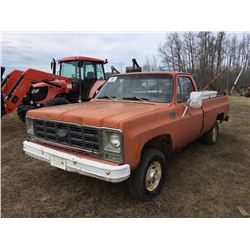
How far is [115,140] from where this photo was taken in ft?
9.26

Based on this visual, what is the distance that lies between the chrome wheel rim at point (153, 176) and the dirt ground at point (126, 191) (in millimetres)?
209

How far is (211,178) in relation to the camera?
4266 millimetres

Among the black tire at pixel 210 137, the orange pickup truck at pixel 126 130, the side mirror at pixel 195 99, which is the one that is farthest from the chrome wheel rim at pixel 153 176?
the black tire at pixel 210 137

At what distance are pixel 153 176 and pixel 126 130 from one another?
1114mm

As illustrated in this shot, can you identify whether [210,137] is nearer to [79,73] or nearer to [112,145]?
[112,145]

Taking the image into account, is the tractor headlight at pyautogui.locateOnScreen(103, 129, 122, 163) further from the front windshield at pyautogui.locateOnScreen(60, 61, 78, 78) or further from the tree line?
the tree line

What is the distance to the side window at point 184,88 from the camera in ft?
13.8

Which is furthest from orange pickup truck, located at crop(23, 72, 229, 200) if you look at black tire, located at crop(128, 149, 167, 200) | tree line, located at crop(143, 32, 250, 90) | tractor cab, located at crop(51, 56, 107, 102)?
tree line, located at crop(143, 32, 250, 90)

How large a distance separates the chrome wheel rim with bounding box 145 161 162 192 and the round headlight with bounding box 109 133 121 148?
2.55 ft

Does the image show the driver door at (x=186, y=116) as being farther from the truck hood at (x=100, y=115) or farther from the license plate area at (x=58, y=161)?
the license plate area at (x=58, y=161)

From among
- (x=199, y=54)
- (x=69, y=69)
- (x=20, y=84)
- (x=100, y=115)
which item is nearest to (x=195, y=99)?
(x=100, y=115)

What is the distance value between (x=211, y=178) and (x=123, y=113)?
7.52ft

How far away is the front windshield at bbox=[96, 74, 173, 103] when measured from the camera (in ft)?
13.2

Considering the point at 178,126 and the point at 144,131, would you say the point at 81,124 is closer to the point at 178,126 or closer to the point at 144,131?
the point at 144,131
